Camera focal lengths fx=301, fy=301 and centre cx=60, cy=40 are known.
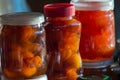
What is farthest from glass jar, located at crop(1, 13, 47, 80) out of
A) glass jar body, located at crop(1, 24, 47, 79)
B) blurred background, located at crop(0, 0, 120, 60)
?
blurred background, located at crop(0, 0, 120, 60)

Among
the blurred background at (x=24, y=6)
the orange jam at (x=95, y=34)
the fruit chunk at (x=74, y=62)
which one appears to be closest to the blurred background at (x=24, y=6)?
the blurred background at (x=24, y=6)

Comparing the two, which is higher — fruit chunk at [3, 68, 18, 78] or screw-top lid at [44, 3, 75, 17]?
screw-top lid at [44, 3, 75, 17]

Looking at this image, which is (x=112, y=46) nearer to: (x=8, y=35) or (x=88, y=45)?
(x=88, y=45)

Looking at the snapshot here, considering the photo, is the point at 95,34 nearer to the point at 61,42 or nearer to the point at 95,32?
the point at 95,32

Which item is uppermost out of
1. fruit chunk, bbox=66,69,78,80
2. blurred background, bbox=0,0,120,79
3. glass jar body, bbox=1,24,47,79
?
blurred background, bbox=0,0,120,79

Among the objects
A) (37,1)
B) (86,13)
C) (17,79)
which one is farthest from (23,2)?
(17,79)

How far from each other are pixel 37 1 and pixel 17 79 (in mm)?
330

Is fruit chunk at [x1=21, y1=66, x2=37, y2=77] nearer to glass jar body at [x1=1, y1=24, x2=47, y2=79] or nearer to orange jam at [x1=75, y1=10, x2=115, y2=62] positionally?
glass jar body at [x1=1, y1=24, x2=47, y2=79]

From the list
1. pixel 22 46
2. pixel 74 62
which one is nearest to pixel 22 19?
pixel 22 46

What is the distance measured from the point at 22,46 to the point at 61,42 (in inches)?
4.1

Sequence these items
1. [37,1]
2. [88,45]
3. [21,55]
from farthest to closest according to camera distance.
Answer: [37,1], [88,45], [21,55]

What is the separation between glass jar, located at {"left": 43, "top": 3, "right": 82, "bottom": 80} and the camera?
0.67 metres

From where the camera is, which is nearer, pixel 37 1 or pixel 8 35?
pixel 8 35

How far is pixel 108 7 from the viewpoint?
77 cm
